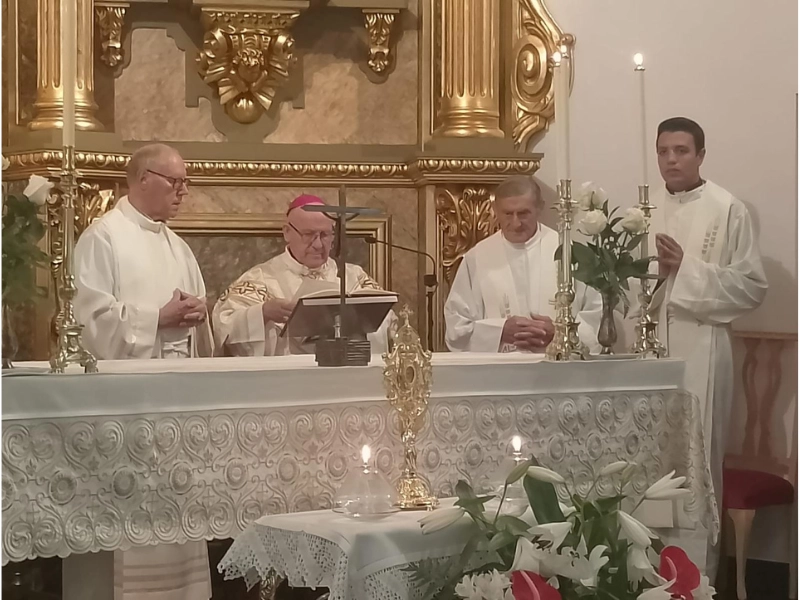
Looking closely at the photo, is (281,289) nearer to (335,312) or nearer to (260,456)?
(335,312)

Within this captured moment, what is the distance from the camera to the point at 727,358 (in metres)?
5.04

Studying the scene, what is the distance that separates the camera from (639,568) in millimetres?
2924

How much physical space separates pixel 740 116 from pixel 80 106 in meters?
2.69

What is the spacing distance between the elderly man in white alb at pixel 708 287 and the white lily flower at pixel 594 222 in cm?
79

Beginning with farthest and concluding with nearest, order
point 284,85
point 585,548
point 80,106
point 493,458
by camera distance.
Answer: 1. point 284,85
2. point 80,106
3. point 493,458
4. point 585,548

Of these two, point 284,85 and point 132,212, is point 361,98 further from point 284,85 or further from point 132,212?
point 132,212

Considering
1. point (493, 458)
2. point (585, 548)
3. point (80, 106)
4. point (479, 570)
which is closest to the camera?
point (585, 548)

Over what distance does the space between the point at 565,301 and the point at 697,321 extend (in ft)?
3.69

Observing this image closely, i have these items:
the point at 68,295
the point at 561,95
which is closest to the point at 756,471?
the point at 561,95

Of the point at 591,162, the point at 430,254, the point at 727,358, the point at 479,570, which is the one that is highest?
the point at 591,162

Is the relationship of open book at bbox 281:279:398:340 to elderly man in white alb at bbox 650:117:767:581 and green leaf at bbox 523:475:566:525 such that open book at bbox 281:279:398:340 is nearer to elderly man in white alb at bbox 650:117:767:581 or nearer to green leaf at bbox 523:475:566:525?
green leaf at bbox 523:475:566:525

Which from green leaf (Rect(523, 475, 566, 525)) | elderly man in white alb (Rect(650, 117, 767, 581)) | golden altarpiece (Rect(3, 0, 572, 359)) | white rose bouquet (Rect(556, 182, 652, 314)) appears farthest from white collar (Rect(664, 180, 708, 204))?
green leaf (Rect(523, 475, 566, 525))

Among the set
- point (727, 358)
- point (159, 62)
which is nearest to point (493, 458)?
point (727, 358)

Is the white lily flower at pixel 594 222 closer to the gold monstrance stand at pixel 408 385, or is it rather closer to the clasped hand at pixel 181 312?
the gold monstrance stand at pixel 408 385
